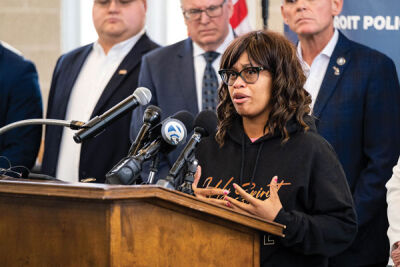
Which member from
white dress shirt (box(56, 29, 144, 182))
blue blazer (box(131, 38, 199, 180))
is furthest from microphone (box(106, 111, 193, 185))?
white dress shirt (box(56, 29, 144, 182))

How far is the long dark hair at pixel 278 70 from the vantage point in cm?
233

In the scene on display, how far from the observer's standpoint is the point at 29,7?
16.6ft

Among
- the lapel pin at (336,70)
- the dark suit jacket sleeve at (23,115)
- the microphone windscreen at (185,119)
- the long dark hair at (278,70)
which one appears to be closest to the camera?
the microphone windscreen at (185,119)

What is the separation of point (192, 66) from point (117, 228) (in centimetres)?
202

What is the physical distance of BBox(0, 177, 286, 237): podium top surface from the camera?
1.59 m

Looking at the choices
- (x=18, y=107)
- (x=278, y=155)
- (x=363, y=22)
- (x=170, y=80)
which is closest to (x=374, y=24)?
(x=363, y=22)

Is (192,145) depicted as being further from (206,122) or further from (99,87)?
(99,87)

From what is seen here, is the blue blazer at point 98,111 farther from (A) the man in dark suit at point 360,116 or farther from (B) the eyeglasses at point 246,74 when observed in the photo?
(B) the eyeglasses at point 246,74

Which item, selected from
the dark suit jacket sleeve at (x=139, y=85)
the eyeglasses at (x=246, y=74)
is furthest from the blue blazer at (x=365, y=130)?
the dark suit jacket sleeve at (x=139, y=85)

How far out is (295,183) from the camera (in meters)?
2.23

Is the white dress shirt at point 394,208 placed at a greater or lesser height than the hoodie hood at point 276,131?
lesser

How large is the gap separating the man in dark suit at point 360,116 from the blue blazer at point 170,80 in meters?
0.62

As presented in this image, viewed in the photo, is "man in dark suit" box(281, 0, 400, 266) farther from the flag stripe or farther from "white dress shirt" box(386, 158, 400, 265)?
the flag stripe

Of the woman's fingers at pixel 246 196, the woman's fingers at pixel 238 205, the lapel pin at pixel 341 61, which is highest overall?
the lapel pin at pixel 341 61
